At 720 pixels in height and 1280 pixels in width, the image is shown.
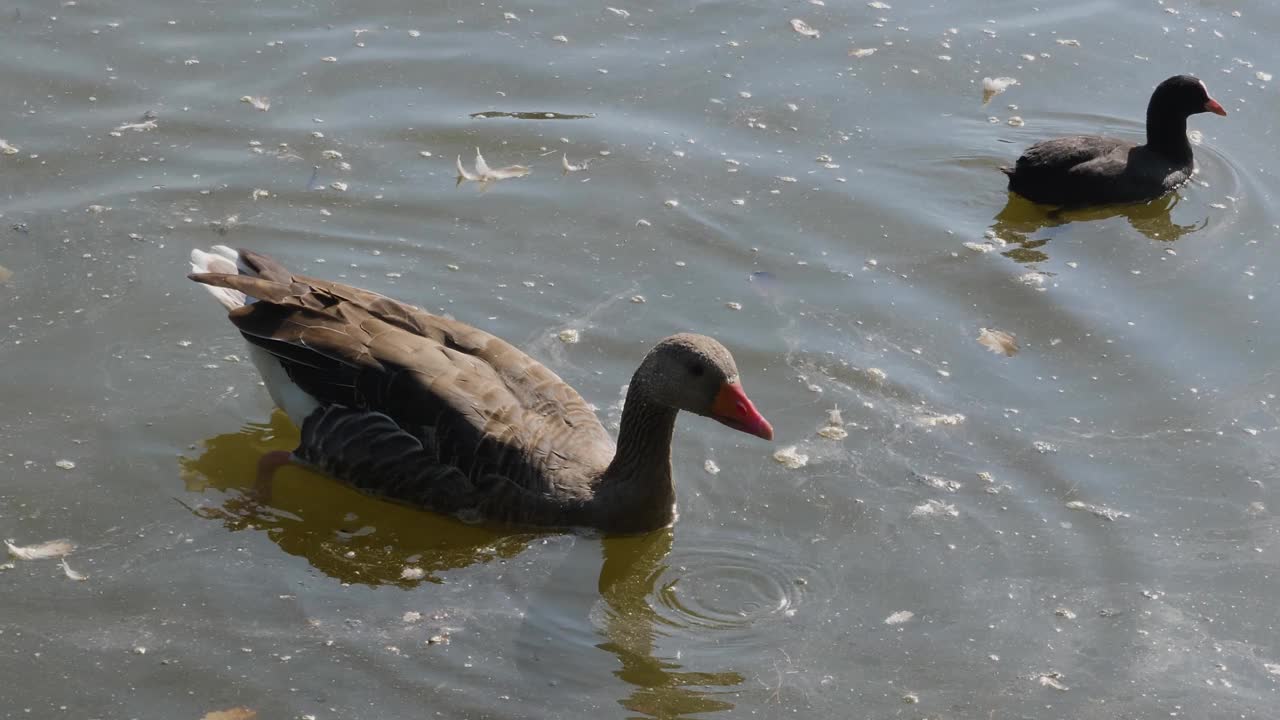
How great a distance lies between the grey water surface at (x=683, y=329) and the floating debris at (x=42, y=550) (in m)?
0.05

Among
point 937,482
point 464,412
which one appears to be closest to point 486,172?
point 464,412

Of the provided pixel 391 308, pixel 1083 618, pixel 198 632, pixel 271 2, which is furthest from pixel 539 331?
pixel 271 2

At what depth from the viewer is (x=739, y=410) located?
7.88 metres

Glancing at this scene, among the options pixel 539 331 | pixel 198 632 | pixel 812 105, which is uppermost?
pixel 812 105

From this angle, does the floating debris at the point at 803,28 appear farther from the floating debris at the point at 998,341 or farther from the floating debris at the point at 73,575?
the floating debris at the point at 73,575

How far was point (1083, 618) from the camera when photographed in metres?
7.69

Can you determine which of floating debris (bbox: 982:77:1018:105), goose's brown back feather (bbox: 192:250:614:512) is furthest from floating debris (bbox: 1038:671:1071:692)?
floating debris (bbox: 982:77:1018:105)

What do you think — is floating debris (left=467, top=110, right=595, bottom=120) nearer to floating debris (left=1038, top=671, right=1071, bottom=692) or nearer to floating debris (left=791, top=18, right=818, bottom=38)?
floating debris (left=791, top=18, right=818, bottom=38)

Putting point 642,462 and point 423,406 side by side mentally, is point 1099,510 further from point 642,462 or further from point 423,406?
point 423,406

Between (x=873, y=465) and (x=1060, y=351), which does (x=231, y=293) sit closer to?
(x=873, y=465)

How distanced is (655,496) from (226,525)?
230 cm

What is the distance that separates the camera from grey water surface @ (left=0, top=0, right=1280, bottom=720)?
24.0ft

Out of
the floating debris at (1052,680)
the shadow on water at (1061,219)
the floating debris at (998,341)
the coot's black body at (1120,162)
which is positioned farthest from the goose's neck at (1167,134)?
the floating debris at (1052,680)

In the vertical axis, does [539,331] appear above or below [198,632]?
above
